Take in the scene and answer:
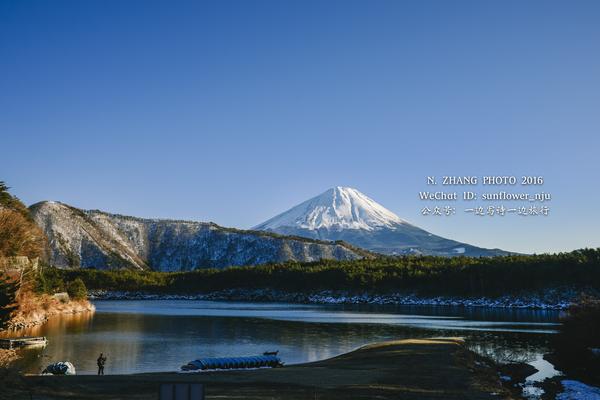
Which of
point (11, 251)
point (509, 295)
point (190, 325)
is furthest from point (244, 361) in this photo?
point (509, 295)

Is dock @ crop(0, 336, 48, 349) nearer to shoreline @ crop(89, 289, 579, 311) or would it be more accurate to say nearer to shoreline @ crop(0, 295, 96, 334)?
shoreline @ crop(0, 295, 96, 334)

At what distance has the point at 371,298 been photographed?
163500mm

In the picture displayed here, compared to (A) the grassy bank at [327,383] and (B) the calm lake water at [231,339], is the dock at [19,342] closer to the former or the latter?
(B) the calm lake water at [231,339]

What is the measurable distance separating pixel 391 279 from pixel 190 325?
103 meters

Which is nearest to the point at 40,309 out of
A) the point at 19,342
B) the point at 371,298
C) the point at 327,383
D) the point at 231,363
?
the point at 19,342

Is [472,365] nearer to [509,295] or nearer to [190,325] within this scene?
[190,325]

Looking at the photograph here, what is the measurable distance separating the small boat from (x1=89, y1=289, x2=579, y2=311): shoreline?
79043mm

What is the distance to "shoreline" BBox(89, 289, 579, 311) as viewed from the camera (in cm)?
13575

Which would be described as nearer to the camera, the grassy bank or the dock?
the grassy bank

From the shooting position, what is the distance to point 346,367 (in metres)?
36.0

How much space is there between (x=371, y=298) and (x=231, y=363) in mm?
128590

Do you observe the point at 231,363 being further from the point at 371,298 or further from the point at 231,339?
the point at 371,298

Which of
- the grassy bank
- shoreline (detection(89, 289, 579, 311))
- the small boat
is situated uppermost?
the grassy bank

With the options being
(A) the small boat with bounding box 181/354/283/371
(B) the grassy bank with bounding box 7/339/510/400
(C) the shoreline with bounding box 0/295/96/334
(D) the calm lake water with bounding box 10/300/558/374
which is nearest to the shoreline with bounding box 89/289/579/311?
(D) the calm lake water with bounding box 10/300/558/374
